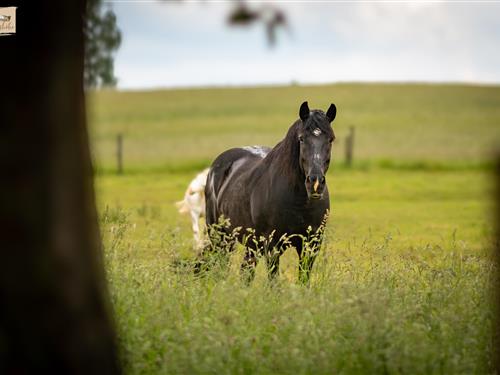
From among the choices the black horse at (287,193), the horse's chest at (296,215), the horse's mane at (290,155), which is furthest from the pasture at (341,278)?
the horse's mane at (290,155)

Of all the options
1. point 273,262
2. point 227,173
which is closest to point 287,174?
point 273,262

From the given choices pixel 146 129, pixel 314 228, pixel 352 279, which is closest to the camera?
pixel 352 279

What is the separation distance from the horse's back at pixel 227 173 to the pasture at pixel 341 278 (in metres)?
0.82

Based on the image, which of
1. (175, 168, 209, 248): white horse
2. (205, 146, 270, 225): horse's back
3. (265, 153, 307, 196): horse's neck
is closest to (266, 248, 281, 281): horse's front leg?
(265, 153, 307, 196): horse's neck

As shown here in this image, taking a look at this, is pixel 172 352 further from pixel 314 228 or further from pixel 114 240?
pixel 314 228

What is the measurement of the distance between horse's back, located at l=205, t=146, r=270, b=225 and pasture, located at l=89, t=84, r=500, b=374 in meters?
0.82

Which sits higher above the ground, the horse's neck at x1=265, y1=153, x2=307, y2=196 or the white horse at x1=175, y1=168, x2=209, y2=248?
the horse's neck at x1=265, y1=153, x2=307, y2=196

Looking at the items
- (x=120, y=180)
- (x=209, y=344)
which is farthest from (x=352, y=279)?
(x=120, y=180)

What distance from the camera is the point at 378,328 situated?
5.68 m

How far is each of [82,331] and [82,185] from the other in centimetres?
65

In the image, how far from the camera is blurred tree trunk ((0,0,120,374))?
3.75m

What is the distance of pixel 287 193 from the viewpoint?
29.2ft

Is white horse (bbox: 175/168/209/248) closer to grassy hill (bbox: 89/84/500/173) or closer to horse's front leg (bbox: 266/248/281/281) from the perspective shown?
horse's front leg (bbox: 266/248/281/281)

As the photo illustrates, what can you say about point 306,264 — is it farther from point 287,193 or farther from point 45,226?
point 45,226
